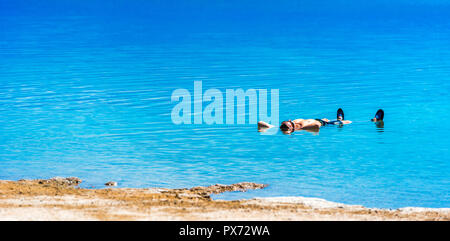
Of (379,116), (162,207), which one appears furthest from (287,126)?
(162,207)

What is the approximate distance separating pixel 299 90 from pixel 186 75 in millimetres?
8466

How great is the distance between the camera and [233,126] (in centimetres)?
2630

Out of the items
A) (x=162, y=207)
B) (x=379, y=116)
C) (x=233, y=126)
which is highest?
(x=379, y=116)

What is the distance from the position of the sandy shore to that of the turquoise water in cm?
160

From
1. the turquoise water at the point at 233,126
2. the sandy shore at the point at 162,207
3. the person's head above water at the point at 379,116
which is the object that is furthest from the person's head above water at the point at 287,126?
the sandy shore at the point at 162,207

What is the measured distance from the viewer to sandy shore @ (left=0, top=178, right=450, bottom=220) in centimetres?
1383

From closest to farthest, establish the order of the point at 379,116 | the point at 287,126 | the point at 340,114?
1. the point at 287,126
2. the point at 379,116
3. the point at 340,114

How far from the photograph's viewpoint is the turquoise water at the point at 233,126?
19469 millimetres

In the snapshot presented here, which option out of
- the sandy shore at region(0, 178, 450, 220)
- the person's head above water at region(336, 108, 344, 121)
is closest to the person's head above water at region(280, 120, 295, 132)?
the person's head above water at region(336, 108, 344, 121)

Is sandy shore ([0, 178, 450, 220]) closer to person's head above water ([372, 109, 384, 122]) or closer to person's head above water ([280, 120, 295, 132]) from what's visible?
person's head above water ([280, 120, 295, 132])

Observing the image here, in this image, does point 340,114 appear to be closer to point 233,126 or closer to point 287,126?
point 287,126

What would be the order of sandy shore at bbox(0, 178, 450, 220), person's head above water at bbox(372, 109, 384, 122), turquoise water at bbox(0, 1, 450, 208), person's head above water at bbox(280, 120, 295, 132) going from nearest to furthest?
1. sandy shore at bbox(0, 178, 450, 220)
2. turquoise water at bbox(0, 1, 450, 208)
3. person's head above water at bbox(280, 120, 295, 132)
4. person's head above water at bbox(372, 109, 384, 122)

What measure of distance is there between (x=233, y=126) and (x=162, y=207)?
38.7 feet
